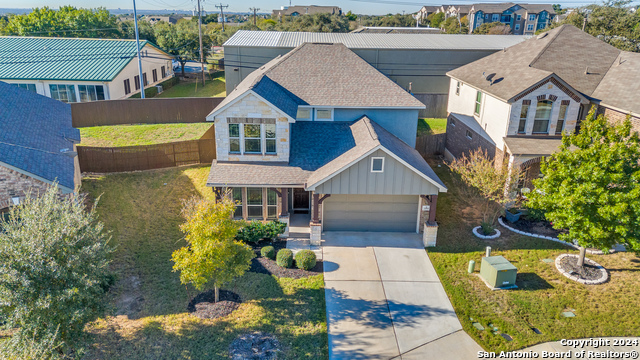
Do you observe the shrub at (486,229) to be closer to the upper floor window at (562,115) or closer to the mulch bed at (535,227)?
the mulch bed at (535,227)

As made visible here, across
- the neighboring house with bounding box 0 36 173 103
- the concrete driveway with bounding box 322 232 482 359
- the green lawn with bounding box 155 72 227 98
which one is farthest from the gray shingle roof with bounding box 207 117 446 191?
the green lawn with bounding box 155 72 227 98

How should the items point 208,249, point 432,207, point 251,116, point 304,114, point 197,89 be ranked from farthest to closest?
→ point 197,89, point 304,114, point 251,116, point 432,207, point 208,249

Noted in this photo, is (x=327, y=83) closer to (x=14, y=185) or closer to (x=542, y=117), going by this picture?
(x=542, y=117)

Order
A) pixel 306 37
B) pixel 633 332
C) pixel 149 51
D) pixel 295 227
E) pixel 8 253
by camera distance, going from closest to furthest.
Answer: pixel 8 253 < pixel 633 332 < pixel 295 227 < pixel 306 37 < pixel 149 51

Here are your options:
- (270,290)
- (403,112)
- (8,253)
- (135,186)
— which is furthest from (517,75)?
(8,253)

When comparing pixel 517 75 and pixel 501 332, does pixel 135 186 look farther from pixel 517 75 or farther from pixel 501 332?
pixel 517 75

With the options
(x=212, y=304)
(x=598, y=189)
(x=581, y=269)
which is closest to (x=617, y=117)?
(x=581, y=269)

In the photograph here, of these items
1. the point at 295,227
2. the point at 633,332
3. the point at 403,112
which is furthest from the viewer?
the point at 403,112
